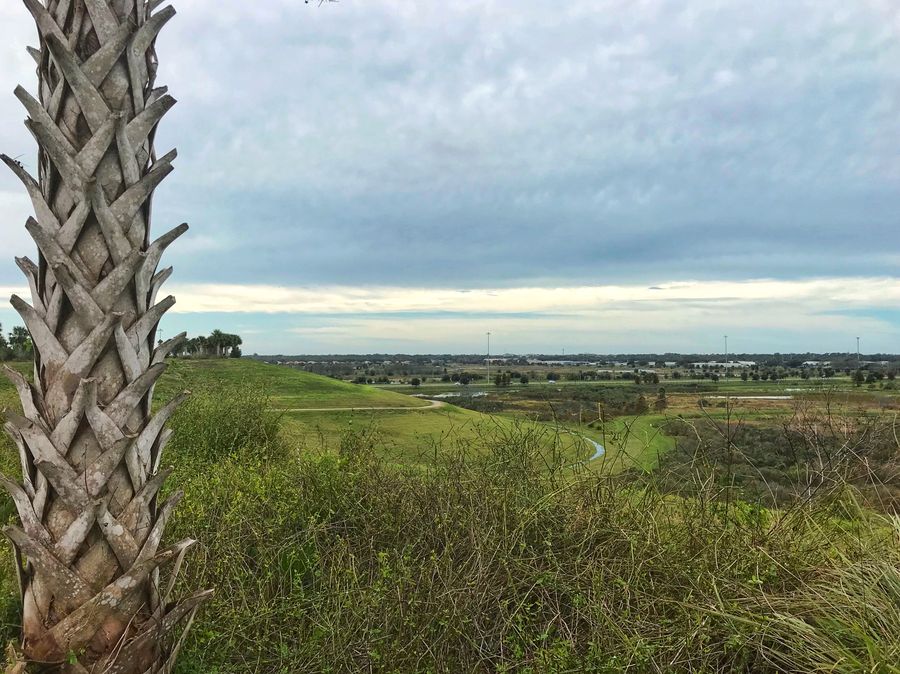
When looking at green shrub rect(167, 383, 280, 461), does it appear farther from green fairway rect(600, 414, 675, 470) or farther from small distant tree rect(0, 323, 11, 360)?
small distant tree rect(0, 323, 11, 360)

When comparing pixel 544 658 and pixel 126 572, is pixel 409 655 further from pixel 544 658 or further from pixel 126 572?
pixel 126 572

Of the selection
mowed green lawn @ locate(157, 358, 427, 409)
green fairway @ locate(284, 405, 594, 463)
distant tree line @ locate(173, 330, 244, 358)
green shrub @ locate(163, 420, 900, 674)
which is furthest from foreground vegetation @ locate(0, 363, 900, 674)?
distant tree line @ locate(173, 330, 244, 358)

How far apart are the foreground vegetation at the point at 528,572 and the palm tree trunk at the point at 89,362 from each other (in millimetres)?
1417

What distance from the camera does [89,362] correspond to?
2.52 meters

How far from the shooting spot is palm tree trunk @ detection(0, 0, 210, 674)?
2.52m

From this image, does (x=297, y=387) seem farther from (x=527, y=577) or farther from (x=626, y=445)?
(x=527, y=577)

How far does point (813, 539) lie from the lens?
16.9ft

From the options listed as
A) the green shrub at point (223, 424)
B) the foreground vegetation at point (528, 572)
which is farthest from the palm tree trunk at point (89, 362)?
the green shrub at point (223, 424)

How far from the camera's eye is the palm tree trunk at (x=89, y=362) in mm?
2520

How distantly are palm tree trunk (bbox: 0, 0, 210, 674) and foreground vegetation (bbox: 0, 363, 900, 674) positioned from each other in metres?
1.42

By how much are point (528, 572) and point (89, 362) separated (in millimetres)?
3555

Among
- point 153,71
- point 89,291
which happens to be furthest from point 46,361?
point 153,71

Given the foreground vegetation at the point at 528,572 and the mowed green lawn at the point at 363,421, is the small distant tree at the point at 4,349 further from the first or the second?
the foreground vegetation at the point at 528,572

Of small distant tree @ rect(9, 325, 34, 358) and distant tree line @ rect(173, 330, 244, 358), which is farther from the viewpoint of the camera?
distant tree line @ rect(173, 330, 244, 358)
